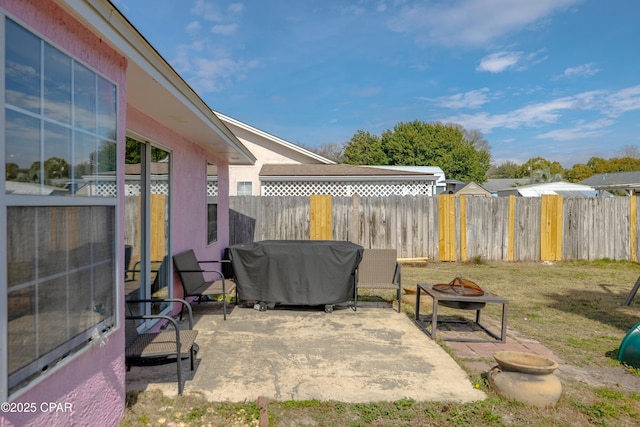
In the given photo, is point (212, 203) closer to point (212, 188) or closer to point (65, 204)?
point (212, 188)

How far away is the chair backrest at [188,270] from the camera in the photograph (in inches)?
212

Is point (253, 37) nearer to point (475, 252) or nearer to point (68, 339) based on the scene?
point (475, 252)

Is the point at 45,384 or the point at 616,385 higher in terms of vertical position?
the point at 45,384

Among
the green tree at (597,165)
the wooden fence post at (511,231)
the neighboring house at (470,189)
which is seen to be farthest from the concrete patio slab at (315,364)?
the green tree at (597,165)

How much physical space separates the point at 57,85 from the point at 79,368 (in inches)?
61.8

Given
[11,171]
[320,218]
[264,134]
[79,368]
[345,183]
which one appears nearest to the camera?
[11,171]

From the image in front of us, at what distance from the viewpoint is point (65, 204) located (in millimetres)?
2145

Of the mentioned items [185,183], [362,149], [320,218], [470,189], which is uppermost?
[362,149]

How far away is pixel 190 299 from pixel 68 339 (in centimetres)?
428

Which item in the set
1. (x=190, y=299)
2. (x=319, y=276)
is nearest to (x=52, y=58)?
(x=319, y=276)

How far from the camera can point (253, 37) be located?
13.3 metres

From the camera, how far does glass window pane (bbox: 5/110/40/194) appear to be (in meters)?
1.76

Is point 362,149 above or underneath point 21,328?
above

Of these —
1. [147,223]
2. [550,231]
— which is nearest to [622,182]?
[550,231]
